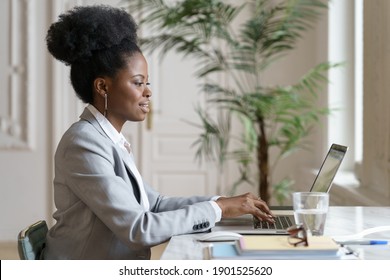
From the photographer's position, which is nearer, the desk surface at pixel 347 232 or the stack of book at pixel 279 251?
the stack of book at pixel 279 251

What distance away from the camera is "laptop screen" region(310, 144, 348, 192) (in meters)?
2.12

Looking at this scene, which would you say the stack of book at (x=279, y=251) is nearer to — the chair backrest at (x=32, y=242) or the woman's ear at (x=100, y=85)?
the chair backrest at (x=32, y=242)

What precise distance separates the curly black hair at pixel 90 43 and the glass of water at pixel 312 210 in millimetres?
662

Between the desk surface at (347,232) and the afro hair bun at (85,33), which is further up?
the afro hair bun at (85,33)

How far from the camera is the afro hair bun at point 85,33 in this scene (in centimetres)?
209

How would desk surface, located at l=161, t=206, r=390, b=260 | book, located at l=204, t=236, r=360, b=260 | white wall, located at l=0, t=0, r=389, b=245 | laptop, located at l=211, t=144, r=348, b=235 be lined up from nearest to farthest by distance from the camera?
1. book, located at l=204, t=236, r=360, b=260
2. desk surface, located at l=161, t=206, r=390, b=260
3. laptop, located at l=211, t=144, r=348, b=235
4. white wall, located at l=0, t=0, r=389, b=245

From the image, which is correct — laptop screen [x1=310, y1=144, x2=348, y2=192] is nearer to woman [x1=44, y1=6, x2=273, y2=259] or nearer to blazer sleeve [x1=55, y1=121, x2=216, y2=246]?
woman [x1=44, y1=6, x2=273, y2=259]

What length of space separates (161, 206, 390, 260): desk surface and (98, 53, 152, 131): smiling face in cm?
42

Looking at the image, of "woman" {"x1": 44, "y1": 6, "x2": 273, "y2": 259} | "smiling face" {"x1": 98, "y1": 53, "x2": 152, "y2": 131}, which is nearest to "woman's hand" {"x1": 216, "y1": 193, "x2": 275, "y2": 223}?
"woman" {"x1": 44, "y1": 6, "x2": 273, "y2": 259}

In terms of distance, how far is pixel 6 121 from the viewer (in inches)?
231

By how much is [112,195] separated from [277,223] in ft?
1.72

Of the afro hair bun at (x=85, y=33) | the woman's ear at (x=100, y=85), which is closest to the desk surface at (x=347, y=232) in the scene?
the woman's ear at (x=100, y=85)
